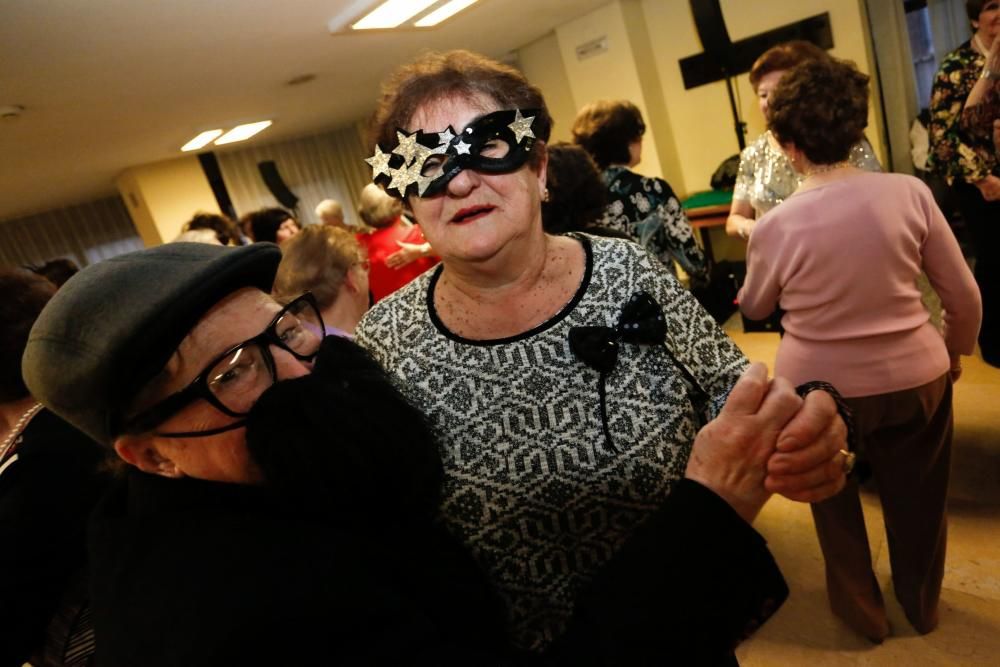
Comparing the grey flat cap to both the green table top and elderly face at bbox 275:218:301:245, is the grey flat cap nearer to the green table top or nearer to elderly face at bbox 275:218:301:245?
elderly face at bbox 275:218:301:245

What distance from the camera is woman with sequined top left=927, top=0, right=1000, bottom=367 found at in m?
2.38

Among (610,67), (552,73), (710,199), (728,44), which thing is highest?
(552,73)

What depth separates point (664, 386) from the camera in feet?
3.48

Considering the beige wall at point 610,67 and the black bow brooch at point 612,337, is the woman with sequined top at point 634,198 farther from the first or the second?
the beige wall at point 610,67

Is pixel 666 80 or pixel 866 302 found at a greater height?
pixel 666 80

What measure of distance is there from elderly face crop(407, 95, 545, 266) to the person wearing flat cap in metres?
0.34

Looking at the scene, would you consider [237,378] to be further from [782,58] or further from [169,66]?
[169,66]

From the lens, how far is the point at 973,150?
99.3 inches

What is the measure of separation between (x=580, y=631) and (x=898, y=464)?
1506 mm

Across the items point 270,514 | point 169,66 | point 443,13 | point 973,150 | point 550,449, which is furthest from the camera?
point 443,13

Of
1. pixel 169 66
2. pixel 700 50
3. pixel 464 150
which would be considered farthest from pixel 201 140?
pixel 464 150

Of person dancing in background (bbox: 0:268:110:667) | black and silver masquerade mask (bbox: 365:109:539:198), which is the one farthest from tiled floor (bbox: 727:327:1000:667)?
person dancing in background (bbox: 0:268:110:667)

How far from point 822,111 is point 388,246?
101 inches

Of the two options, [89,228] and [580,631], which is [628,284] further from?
[89,228]
